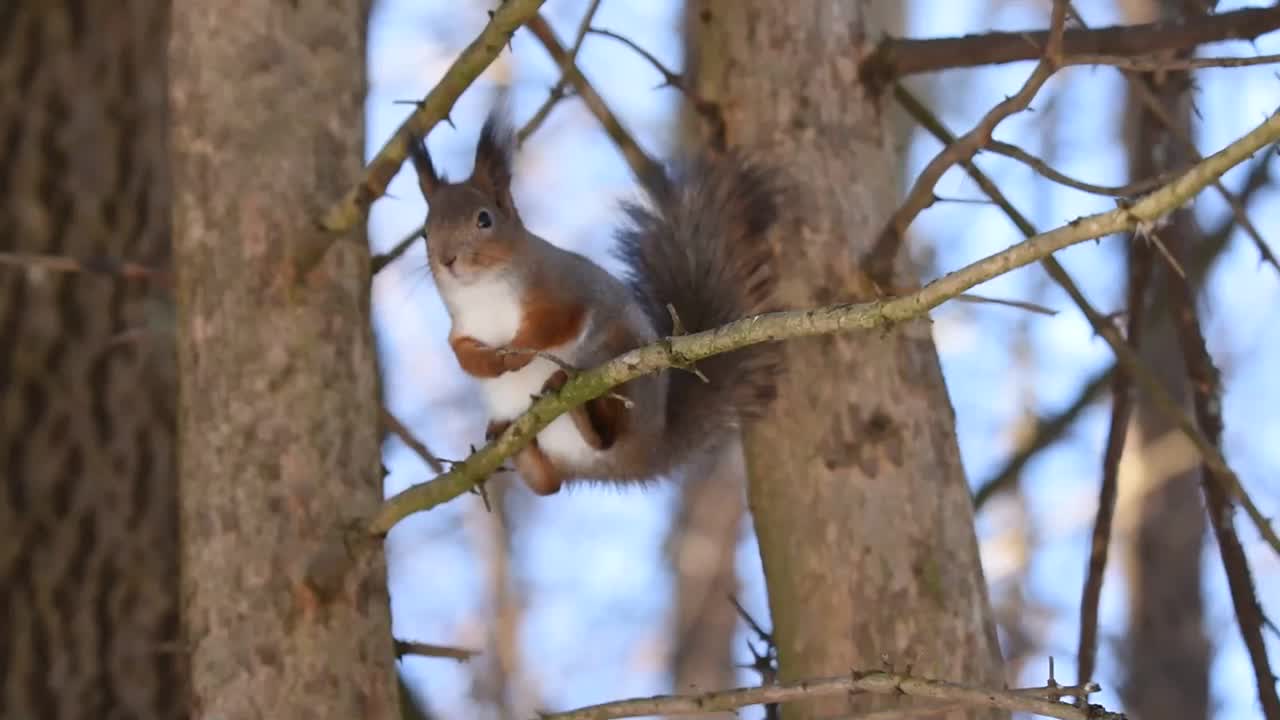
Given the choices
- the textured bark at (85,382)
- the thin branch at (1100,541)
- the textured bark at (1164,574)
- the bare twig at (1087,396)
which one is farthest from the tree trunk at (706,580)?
the thin branch at (1100,541)

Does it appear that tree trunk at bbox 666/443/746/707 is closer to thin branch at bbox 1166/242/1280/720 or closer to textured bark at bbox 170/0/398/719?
thin branch at bbox 1166/242/1280/720

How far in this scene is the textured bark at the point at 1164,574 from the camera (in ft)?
13.2

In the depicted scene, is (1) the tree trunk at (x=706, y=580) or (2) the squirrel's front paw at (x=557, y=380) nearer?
(2) the squirrel's front paw at (x=557, y=380)

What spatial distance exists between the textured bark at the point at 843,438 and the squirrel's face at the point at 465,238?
17.9 inches

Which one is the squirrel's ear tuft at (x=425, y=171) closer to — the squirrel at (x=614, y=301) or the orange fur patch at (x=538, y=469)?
the squirrel at (x=614, y=301)

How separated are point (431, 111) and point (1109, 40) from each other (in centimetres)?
94

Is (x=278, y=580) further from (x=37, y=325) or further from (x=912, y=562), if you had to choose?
(x=37, y=325)

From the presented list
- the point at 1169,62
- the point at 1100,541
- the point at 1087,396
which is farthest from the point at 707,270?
the point at 1087,396

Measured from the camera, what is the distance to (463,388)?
8492 millimetres

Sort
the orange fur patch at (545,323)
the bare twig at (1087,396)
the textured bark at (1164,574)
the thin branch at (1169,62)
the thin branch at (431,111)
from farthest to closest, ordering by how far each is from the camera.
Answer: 1. the textured bark at (1164,574)
2. the bare twig at (1087,396)
3. the orange fur patch at (545,323)
4. the thin branch at (1169,62)
5. the thin branch at (431,111)

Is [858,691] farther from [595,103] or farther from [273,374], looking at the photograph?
[595,103]

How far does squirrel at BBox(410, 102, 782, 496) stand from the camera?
6.53 ft

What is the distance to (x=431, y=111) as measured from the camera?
74.3 inches

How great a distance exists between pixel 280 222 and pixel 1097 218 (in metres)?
1.12
